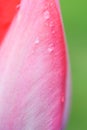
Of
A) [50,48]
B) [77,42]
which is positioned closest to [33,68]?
[50,48]

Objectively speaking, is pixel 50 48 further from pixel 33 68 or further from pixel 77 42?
pixel 77 42

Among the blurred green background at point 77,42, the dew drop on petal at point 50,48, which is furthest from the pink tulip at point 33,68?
the blurred green background at point 77,42

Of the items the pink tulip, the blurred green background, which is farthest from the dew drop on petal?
the blurred green background

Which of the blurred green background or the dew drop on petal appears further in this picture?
the blurred green background

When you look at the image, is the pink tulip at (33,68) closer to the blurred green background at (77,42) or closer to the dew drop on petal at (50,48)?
the dew drop on petal at (50,48)

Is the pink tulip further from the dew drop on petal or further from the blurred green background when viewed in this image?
the blurred green background

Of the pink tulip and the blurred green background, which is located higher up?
the pink tulip

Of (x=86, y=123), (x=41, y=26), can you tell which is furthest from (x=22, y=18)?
(x=86, y=123)

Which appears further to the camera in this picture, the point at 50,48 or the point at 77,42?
the point at 77,42
